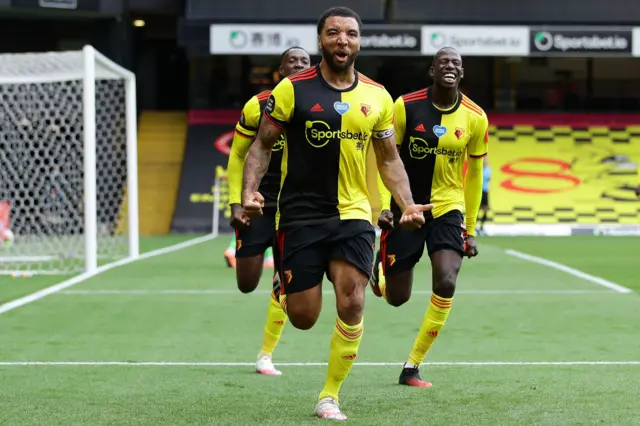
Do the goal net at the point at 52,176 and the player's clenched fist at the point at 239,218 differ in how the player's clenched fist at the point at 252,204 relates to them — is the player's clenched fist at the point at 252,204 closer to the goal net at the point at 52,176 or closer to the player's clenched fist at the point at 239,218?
the player's clenched fist at the point at 239,218

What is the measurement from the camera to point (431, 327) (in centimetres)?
805

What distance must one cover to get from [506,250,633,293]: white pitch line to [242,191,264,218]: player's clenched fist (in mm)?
9176

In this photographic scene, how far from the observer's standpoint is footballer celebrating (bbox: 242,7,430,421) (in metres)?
6.57

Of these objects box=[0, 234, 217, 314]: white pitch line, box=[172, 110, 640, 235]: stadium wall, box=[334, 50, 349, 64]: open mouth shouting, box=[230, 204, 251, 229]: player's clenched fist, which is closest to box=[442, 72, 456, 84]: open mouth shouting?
box=[334, 50, 349, 64]: open mouth shouting

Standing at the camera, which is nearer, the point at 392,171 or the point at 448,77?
the point at 392,171

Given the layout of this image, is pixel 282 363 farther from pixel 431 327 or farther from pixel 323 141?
pixel 323 141

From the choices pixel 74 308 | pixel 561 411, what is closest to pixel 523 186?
pixel 74 308

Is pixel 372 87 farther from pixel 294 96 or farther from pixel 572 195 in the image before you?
pixel 572 195

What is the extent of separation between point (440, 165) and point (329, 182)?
1.94 metres

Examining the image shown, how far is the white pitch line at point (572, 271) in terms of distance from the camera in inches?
598

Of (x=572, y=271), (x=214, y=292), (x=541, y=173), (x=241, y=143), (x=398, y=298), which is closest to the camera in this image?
(x=241, y=143)

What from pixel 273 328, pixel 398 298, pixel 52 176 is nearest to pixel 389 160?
pixel 398 298

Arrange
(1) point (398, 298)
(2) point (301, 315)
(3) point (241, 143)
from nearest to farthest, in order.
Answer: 1. (2) point (301, 315)
2. (3) point (241, 143)
3. (1) point (398, 298)

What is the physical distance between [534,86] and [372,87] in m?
30.1
